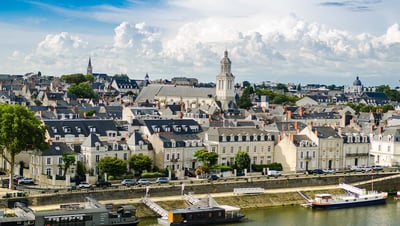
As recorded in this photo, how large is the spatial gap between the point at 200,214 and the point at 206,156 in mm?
13989

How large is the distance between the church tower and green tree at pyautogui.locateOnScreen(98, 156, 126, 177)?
62999 millimetres

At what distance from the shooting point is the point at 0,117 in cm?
4878

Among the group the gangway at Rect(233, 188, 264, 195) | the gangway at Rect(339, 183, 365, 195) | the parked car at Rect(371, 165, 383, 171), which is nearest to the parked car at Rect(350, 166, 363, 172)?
the parked car at Rect(371, 165, 383, 171)

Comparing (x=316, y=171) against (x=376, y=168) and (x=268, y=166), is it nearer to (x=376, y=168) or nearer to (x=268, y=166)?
(x=268, y=166)

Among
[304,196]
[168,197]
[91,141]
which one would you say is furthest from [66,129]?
[304,196]

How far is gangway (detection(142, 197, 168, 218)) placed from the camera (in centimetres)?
4413

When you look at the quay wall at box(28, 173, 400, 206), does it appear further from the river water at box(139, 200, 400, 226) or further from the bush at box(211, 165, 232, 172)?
the bush at box(211, 165, 232, 172)

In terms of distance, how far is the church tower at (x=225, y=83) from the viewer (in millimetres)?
114938

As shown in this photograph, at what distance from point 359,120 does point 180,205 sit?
49.2 m

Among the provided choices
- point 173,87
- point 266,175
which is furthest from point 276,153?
point 173,87

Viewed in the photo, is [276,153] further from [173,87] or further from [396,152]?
[173,87]

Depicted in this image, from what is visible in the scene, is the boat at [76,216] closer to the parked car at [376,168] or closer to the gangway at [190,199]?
the gangway at [190,199]

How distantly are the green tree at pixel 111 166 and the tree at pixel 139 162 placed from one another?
1692 mm

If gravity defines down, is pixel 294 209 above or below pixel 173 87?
below
